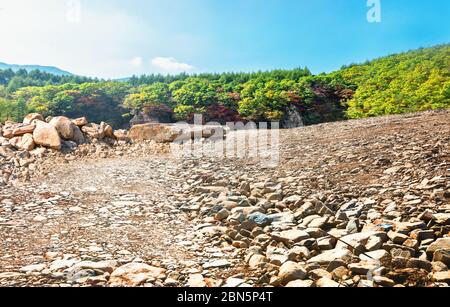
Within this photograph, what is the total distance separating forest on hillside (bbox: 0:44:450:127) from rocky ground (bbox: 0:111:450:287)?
22.5 feet

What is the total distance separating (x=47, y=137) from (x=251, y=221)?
25.6 ft

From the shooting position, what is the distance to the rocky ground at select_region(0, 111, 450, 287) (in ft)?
8.89

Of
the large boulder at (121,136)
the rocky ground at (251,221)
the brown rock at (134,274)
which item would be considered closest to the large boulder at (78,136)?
the large boulder at (121,136)

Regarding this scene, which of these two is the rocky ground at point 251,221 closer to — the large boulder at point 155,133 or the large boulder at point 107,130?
the large boulder at point 107,130

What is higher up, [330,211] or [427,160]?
[427,160]

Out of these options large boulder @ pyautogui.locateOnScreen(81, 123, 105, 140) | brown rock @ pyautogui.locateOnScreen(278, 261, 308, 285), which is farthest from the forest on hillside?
brown rock @ pyautogui.locateOnScreen(278, 261, 308, 285)

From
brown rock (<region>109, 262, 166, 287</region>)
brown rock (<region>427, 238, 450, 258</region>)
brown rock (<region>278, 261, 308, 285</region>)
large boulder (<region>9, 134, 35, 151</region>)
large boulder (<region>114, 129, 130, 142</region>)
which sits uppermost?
large boulder (<region>114, 129, 130, 142</region>)

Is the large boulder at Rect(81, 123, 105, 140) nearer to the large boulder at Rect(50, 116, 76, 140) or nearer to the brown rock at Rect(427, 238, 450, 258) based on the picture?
the large boulder at Rect(50, 116, 76, 140)

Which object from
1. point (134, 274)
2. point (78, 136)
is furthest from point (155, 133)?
point (134, 274)

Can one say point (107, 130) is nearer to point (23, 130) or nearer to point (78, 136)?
point (78, 136)
